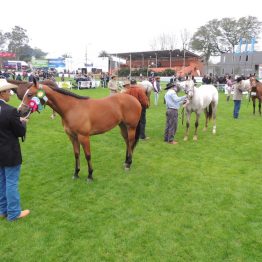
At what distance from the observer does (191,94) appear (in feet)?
28.5

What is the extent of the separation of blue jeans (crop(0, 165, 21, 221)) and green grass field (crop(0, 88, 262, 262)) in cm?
20

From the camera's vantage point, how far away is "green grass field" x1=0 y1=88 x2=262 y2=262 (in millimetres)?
3619

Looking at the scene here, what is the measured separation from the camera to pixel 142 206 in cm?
476

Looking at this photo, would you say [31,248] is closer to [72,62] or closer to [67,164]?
[67,164]

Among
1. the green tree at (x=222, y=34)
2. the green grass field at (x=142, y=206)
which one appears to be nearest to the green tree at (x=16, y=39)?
the green tree at (x=222, y=34)

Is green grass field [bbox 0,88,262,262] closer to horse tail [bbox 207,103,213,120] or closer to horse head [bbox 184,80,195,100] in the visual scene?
horse head [bbox 184,80,195,100]

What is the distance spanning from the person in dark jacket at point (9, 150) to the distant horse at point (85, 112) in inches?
32.5

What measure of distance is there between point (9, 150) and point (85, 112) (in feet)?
6.22

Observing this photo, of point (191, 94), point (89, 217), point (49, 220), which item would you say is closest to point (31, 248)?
point (49, 220)

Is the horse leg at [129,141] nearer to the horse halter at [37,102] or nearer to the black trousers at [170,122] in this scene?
the horse halter at [37,102]

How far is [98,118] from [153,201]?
1973 millimetres

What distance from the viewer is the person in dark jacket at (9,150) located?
382cm

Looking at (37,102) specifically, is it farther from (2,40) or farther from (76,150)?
(2,40)

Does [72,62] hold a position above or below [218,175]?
above
